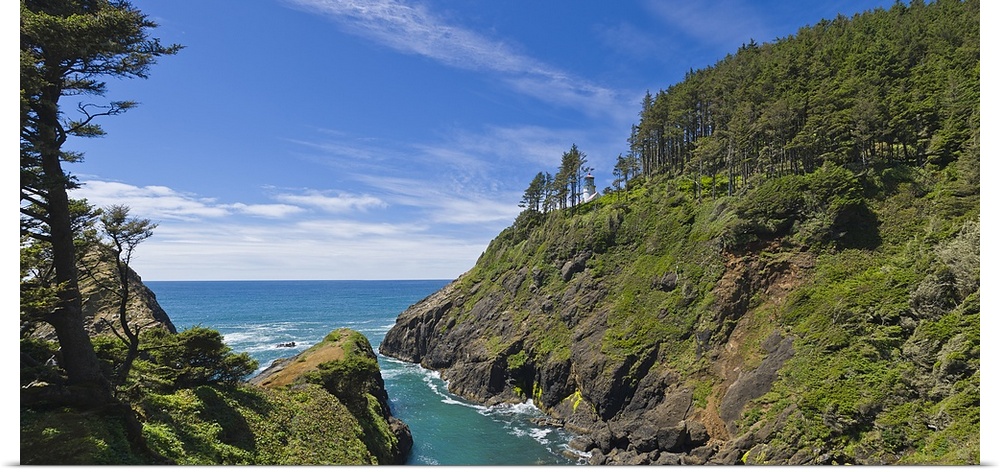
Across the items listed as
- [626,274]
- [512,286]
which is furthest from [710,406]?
[512,286]

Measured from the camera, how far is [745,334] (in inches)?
1312

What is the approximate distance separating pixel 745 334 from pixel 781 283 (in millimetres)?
5580

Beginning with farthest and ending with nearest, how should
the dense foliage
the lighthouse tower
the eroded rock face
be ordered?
the lighthouse tower
the eroded rock face
the dense foliage

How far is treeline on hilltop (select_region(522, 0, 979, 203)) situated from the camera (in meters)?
39.2

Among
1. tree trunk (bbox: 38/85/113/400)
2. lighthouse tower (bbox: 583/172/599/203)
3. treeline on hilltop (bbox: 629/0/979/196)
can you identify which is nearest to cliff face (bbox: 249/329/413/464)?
tree trunk (bbox: 38/85/113/400)

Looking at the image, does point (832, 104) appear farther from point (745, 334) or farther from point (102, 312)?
point (102, 312)

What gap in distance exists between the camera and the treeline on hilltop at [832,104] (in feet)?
129

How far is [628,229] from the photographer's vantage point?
54500mm

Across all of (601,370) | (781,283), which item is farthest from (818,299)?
(601,370)

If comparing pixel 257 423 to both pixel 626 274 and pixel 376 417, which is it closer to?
pixel 376 417

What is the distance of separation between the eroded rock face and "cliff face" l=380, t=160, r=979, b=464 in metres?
0.16

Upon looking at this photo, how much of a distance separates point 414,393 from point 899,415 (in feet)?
160

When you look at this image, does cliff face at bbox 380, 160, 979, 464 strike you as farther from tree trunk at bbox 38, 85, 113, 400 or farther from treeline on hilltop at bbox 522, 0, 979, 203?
tree trunk at bbox 38, 85, 113, 400

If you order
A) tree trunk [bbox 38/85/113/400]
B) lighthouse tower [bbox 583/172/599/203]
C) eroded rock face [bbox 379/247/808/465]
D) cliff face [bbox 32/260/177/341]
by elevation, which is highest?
lighthouse tower [bbox 583/172/599/203]
